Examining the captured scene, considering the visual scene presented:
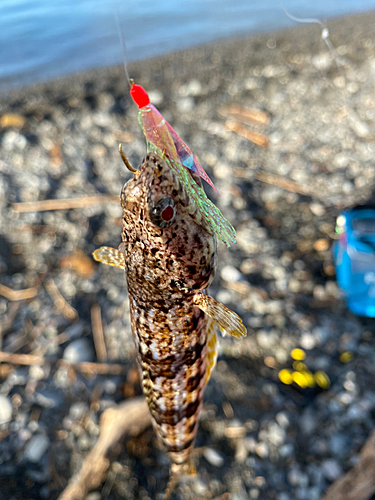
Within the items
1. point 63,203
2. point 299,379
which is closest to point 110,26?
point 63,203

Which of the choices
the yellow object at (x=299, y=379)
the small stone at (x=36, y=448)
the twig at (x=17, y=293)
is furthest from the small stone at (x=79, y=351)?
the yellow object at (x=299, y=379)

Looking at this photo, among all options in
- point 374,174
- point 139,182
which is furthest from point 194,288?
point 374,174

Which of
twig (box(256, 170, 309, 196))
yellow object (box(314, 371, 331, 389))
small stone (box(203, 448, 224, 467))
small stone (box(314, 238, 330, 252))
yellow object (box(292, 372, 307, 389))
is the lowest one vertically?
small stone (box(203, 448, 224, 467))

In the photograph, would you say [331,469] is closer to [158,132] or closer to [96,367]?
[96,367]

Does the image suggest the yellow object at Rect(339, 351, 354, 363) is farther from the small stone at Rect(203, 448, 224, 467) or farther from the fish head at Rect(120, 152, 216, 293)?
the fish head at Rect(120, 152, 216, 293)

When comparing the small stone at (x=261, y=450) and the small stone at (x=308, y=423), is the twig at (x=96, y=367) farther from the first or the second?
the small stone at (x=308, y=423)

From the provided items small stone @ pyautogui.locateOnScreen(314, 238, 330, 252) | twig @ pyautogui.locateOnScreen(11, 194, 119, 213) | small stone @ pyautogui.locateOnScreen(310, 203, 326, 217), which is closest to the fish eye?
twig @ pyautogui.locateOnScreen(11, 194, 119, 213)

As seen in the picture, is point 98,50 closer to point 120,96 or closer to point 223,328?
point 120,96
